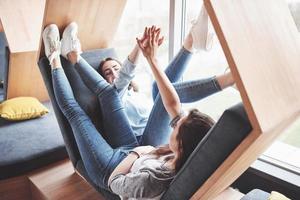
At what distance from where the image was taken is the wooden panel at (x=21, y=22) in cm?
246

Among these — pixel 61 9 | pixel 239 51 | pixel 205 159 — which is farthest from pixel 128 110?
pixel 239 51

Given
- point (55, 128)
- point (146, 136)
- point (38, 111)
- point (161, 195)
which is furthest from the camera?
point (38, 111)

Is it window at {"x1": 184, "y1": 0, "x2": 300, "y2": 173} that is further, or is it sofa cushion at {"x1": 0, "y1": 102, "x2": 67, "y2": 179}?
sofa cushion at {"x1": 0, "y1": 102, "x2": 67, "y2": 179}

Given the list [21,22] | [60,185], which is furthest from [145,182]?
[21,22]

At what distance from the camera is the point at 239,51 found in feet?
2.94

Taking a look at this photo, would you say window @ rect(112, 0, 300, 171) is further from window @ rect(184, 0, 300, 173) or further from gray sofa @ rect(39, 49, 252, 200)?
gray sofa @ rect(39, 49, 252, 200)

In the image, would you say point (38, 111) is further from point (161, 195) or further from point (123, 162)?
point (161, 195)

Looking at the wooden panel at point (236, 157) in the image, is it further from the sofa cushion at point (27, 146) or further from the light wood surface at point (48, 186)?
the sofa cushion at point (27, 146)

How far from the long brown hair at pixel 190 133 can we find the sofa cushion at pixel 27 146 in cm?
104

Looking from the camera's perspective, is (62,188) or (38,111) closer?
(62,188)

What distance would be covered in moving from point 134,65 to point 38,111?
1025 millimetres

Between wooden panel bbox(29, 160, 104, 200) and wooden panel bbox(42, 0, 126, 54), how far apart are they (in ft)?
2.82

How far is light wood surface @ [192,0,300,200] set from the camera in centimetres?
87

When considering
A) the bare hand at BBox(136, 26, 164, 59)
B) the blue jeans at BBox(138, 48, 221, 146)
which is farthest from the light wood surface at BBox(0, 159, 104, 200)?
the bare hand at BBox(136, 26, 164, 59)
